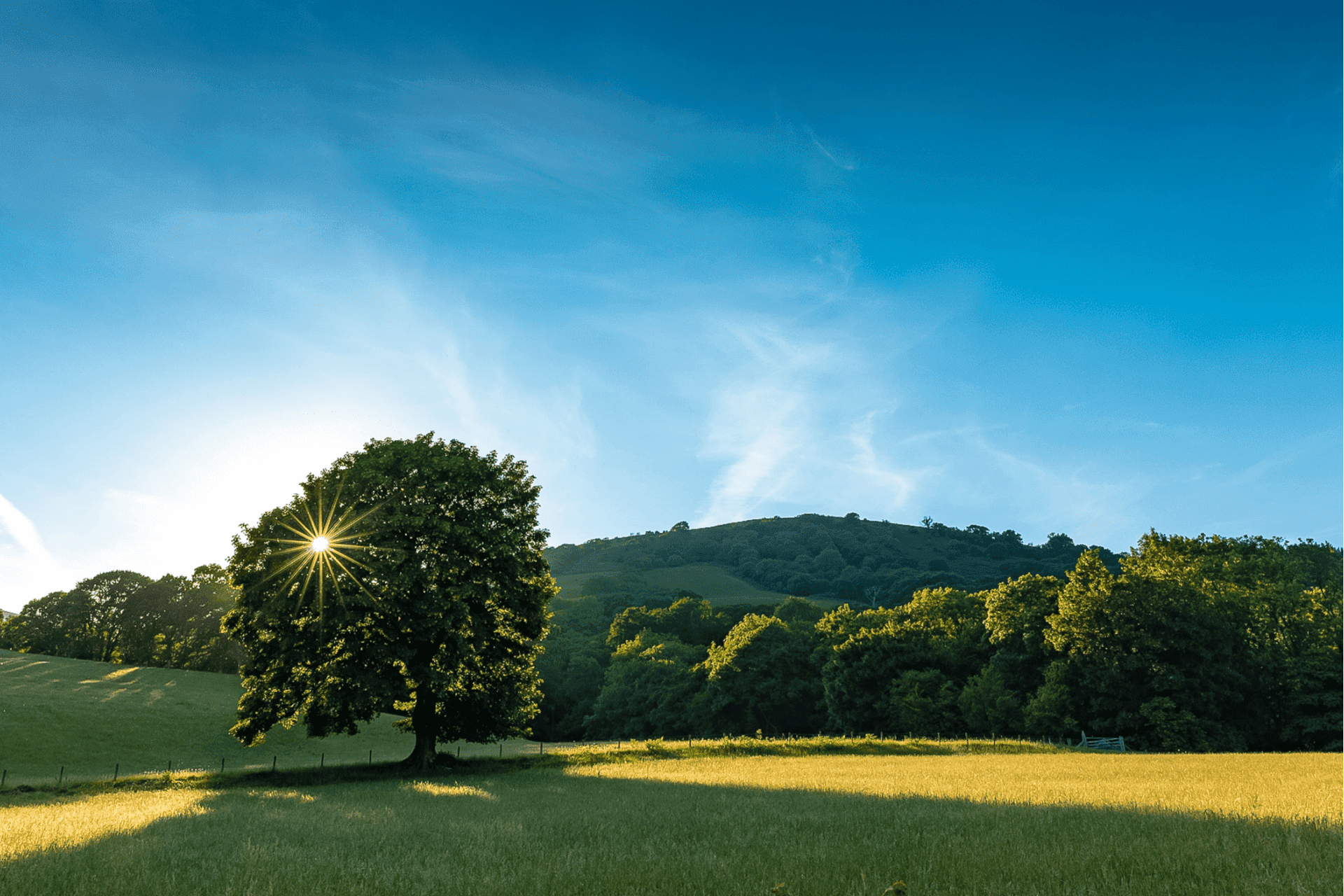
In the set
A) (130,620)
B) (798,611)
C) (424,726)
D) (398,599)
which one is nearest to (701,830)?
(398,599)

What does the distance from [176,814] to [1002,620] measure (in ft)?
235

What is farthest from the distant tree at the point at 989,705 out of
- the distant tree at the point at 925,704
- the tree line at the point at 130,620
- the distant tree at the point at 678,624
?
the tree line at the point at 130,620

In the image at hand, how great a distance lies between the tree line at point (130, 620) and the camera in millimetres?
100875

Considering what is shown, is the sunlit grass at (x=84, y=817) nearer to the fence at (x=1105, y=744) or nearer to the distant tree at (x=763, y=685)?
the fence at (x=1105, y=744)

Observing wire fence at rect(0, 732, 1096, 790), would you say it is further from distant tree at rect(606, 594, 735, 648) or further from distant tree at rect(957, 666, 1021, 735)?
distant tree at rect(606, 594, 735, 648)

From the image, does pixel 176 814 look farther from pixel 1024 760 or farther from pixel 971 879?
pixel 1024 760

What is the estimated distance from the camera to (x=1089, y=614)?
61.9 metres

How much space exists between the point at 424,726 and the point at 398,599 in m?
8.12

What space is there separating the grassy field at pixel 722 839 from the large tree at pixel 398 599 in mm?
8508

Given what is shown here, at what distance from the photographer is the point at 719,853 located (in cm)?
1199

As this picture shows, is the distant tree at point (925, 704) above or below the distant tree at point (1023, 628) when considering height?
below

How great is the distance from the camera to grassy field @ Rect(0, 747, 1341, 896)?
9.49m

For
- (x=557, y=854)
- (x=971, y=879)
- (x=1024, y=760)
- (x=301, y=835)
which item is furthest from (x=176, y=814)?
(x=1024, y=760)

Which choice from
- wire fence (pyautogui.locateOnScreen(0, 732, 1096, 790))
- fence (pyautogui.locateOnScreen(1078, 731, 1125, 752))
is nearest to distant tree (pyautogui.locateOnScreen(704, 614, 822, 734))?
wire fence (pyautogui.locateOnScreen(0, 732, 1096, 790))
